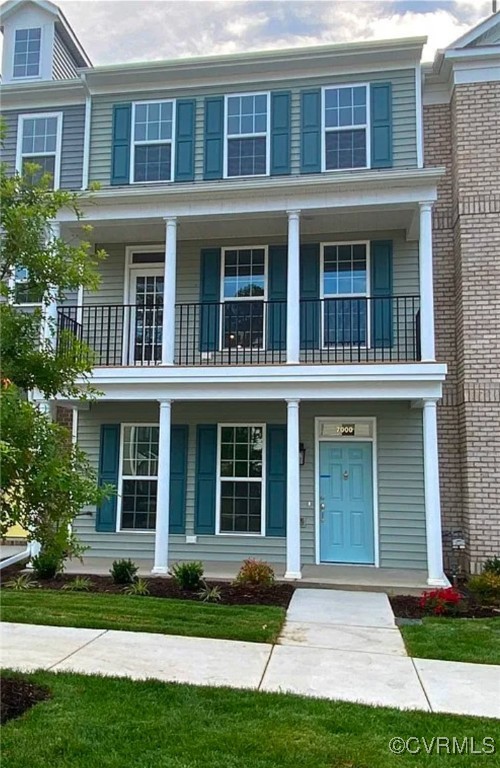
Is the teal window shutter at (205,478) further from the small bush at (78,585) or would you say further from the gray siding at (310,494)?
the small bush at (78,585)

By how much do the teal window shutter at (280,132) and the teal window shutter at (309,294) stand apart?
1.44m

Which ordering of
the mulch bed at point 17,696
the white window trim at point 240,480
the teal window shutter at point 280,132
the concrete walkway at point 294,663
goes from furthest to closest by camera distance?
1. the teal window shutter at point 280,132
2. the white window trim at point 240,480
3. the concrete walkway at point 294,663
4. the mulch bed at point 17,696

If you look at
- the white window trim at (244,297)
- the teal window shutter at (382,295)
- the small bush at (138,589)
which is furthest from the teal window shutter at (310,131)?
the small bush at (138,589)

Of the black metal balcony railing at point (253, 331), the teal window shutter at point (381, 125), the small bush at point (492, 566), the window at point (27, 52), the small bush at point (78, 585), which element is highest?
the window at point (27, 52)

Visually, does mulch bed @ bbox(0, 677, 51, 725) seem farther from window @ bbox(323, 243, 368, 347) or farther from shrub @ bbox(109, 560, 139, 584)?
window @ bbox(323, 243, 368, 347)

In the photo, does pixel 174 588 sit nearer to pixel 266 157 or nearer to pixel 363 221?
pixel 363 221

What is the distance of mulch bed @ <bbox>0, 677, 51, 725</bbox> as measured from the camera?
3.97 metres

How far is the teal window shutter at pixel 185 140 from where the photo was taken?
10711mm

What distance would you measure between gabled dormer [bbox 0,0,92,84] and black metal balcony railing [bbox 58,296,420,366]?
4.94 meters

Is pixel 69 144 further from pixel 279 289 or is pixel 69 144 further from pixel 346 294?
pixel 346 294

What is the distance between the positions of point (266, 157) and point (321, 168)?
1.01 metres

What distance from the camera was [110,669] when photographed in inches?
192

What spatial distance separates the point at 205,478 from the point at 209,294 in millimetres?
3225

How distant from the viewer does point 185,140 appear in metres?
10.8
